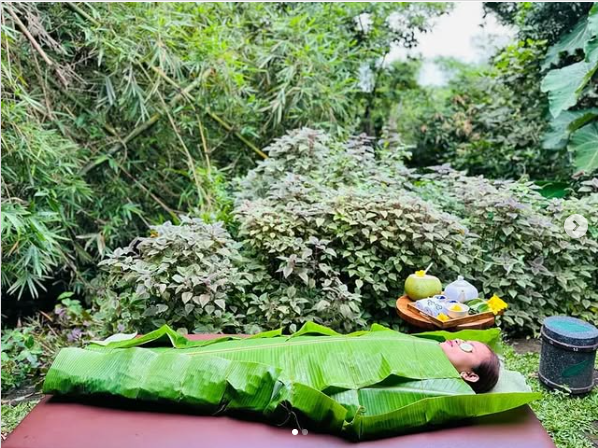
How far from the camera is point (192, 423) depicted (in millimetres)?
1439

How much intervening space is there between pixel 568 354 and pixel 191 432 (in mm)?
1885

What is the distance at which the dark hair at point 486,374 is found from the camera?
160cm

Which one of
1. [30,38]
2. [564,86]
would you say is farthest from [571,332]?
[30,38]

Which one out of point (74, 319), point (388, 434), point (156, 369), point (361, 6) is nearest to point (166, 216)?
point (74, 319)

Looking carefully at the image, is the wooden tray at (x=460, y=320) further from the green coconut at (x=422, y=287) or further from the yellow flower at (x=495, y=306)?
the green coconut at (x=422, y=287)

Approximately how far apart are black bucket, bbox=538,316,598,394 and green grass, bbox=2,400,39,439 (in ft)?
8.78

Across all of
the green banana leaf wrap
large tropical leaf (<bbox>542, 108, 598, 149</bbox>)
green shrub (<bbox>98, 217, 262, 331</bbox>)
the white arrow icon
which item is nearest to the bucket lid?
the green banana leaf wrap

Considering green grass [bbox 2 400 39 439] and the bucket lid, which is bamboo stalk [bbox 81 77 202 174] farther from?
the bucket lid

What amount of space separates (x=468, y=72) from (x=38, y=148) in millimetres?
5652

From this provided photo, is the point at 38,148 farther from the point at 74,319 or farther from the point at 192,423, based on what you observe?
the point at 192,423

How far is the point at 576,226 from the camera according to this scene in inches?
124

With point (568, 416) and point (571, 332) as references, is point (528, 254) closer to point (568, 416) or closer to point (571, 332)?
point (571, 332)

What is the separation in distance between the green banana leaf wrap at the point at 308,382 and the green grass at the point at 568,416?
2.02ft

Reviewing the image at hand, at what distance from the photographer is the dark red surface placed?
1351 millimetres
